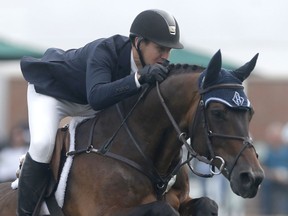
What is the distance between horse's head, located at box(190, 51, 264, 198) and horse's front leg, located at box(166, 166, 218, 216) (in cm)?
55

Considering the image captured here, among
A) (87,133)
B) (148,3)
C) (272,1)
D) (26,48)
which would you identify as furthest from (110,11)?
(87,133)

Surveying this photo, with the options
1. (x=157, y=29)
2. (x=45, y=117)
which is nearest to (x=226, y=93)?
(x=157, y=29)

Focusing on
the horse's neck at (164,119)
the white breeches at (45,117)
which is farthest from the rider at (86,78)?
the horse's neck at (164,119)

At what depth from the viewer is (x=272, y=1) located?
22750 mm

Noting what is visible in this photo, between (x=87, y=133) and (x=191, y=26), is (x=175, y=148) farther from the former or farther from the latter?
(x=191, y=26)

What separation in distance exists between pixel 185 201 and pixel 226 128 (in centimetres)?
90

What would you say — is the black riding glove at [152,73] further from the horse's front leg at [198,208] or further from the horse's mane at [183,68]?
the horse's front leg at [198,208]

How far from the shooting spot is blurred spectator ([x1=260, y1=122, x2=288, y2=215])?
1496 centimetres

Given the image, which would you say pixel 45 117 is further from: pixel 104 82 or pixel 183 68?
pixel 183 68

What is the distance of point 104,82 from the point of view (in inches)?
275

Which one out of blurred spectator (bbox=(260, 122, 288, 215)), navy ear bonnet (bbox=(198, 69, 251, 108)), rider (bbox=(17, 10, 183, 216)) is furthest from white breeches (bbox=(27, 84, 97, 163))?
blurred spectator (bbox=(260, 122, 288, 215))

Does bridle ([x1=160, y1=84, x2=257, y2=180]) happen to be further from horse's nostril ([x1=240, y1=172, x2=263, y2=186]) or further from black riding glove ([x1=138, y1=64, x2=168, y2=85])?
black riding glove ([x1=138, y1=64, x2=168, y2=85])

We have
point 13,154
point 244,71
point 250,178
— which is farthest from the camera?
point 13,154

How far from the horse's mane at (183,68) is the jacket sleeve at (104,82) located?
294mm
